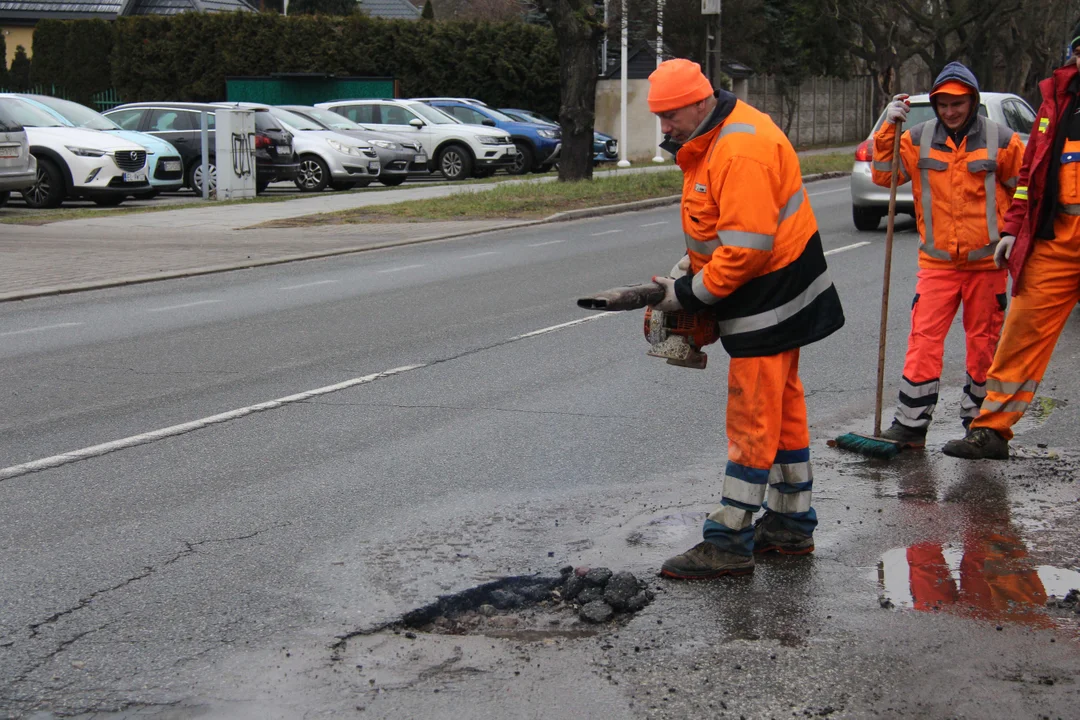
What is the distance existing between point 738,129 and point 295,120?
21.1 m

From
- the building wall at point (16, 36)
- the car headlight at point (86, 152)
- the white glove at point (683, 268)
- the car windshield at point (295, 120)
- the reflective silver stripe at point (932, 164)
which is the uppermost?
the building wall at point (16, 36)

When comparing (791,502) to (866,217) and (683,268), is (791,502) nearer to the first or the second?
(683,268)

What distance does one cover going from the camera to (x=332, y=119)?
26.3 metres

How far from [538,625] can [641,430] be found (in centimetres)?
272

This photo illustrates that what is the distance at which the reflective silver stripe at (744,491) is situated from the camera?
470 centimetres

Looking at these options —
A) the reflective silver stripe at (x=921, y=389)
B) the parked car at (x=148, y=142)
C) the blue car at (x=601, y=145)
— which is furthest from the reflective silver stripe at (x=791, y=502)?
the blue car at (x=601, y=145)

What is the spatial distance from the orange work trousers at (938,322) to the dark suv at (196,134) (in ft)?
56.9

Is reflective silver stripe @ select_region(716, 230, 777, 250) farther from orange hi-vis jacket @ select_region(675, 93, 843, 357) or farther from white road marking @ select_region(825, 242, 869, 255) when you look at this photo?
white road marking @ select_region(825, 242, 869, 255)

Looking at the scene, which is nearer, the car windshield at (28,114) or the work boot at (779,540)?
the work boot at (779,540)

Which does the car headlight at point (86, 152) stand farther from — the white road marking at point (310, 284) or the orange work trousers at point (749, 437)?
the orange work trousers at point (749, 437)

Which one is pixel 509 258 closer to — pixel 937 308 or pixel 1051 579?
pixel 937 308

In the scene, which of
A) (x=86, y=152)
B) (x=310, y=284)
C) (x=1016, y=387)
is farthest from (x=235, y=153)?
(x=1016, y=387)

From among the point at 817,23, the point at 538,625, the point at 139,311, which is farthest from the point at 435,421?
the point at 817,23

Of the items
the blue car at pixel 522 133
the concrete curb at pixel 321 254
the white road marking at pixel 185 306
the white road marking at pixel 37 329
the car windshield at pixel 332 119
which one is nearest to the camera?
the white road marking at pixel 37 329
